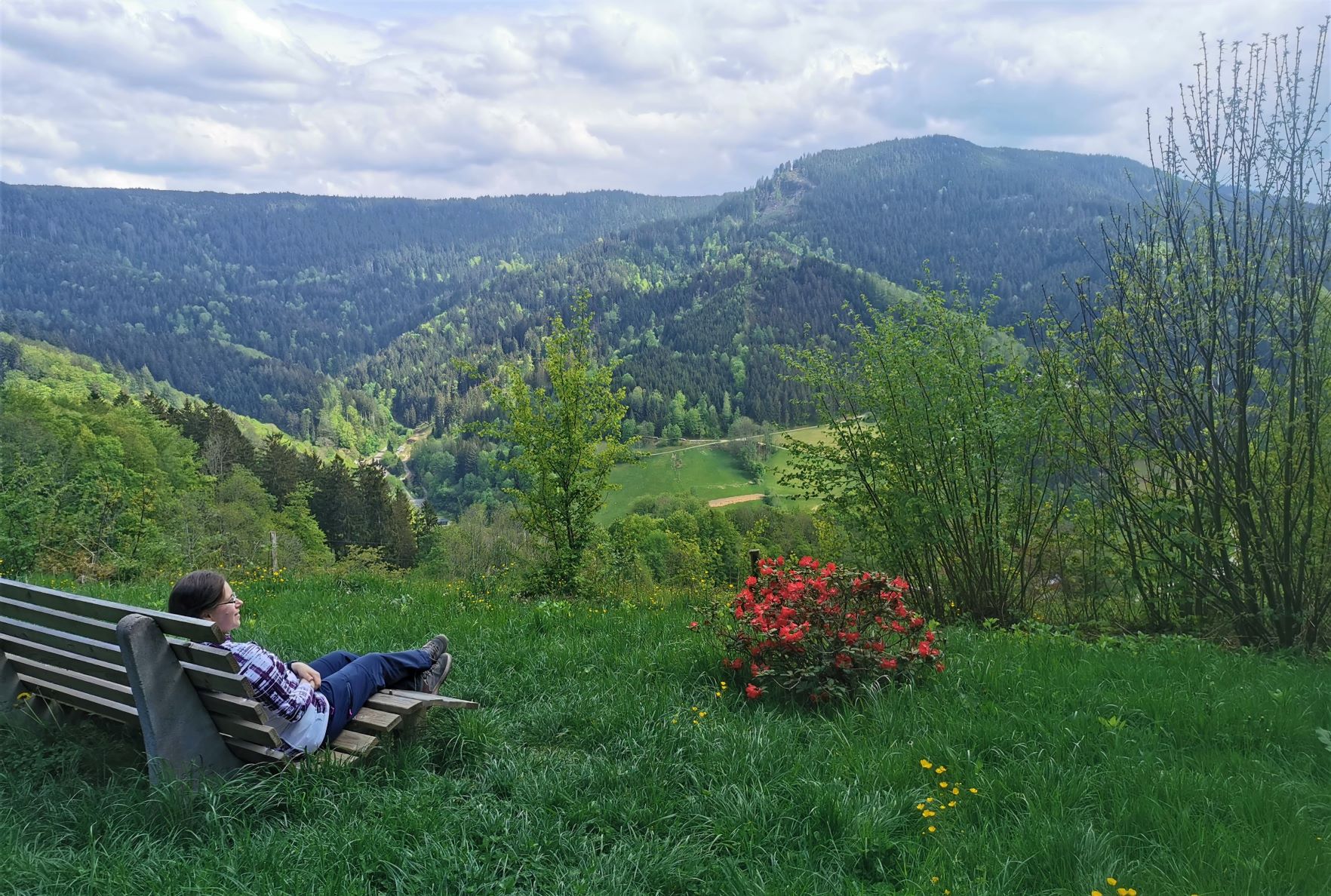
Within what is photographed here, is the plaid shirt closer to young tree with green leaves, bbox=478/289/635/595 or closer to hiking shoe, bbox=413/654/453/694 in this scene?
hiking shoe, bbox=413/654/453/694

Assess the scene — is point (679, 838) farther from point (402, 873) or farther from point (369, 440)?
point (369, 440)

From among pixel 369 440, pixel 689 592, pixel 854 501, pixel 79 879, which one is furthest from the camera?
pixel 369 440

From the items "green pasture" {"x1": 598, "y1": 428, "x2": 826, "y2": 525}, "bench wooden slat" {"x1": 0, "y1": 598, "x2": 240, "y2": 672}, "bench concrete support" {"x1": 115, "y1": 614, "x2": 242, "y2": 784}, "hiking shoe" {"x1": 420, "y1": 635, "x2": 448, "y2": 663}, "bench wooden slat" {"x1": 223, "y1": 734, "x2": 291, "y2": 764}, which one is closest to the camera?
"bench concrete support" {"x1": 115, "y1": 614, "x2": 242, "y2": 784}

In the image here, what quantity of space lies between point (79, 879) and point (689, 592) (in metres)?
7.08

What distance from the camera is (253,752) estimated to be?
3734mm

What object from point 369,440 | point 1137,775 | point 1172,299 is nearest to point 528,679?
point 1137,775

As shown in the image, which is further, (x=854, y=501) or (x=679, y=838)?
(x=854, y=501)

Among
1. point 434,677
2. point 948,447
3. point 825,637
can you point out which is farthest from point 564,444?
point 825,637

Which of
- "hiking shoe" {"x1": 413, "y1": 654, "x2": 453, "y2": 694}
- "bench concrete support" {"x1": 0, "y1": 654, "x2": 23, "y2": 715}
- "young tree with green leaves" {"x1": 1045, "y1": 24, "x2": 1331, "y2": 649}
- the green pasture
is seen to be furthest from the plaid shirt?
the green pasture

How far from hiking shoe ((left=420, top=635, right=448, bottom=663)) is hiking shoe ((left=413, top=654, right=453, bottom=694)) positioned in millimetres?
35

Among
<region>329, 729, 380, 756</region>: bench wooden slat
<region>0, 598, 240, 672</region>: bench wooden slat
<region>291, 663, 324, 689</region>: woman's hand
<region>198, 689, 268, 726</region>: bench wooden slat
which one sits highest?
<region>0, 598, 240, 672</region>: bench wooden slat

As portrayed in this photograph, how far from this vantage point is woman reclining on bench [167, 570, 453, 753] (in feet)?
12.3

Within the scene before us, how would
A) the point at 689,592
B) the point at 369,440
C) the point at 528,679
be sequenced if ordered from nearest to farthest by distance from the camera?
the point at 528,679
the point at 689,592
the point at 369,440

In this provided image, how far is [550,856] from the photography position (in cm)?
329
